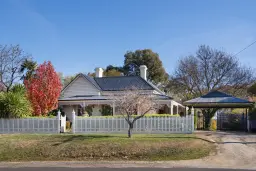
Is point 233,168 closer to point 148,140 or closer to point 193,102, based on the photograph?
point 148,140

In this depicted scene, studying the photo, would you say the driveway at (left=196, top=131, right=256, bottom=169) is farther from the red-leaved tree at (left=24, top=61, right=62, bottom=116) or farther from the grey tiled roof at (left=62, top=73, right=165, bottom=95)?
the grey tiled roof at (left=62, top=73, right=165, bottom=95)

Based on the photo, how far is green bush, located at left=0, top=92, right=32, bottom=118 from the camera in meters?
19.2

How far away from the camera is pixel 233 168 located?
11.9 m

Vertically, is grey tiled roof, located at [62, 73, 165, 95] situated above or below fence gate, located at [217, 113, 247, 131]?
Result: above

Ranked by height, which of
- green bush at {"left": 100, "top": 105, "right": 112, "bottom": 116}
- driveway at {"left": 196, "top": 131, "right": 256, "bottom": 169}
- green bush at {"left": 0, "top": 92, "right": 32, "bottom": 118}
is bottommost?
driveway at {"left": 196, "top": 131, "right": 256, "bottom": 169}

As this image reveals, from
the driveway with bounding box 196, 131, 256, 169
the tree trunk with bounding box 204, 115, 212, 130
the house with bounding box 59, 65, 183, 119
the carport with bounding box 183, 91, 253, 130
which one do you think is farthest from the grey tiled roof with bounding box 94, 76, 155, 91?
the driveway with bounding box 196, 131, 256, 169

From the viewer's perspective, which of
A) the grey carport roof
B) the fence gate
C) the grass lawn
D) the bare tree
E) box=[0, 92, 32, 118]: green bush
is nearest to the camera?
the grass lawn

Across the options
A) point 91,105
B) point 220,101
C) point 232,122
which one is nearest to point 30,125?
point 91,105

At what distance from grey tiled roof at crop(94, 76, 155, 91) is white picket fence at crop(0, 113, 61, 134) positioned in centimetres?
1300

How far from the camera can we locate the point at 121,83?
3281 centimetres

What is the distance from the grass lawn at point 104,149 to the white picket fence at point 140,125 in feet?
8.26

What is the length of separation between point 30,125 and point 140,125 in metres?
7.51

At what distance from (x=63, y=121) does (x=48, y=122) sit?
3.63ft

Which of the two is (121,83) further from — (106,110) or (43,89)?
(43,89)
